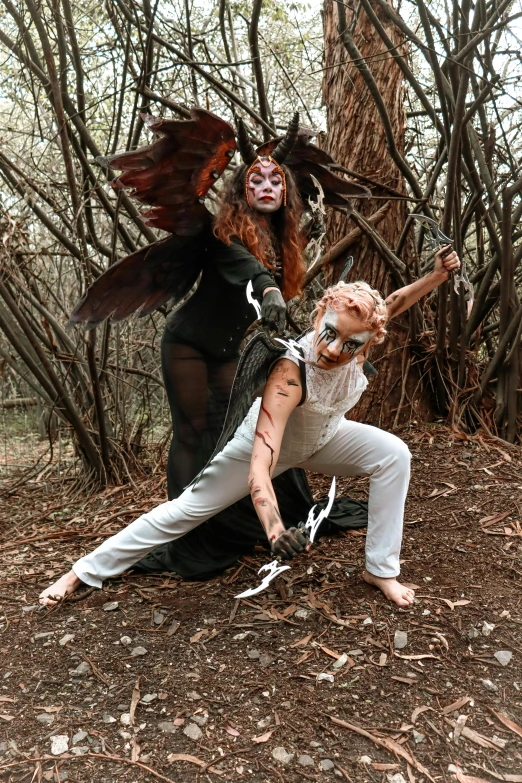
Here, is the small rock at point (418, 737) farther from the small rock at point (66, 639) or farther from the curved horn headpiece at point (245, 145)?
the curved horn headpiece at point (245, 145)

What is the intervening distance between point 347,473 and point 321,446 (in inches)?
7.5

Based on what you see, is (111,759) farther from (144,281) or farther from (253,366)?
(144,281)

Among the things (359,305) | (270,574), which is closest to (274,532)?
(270,574)

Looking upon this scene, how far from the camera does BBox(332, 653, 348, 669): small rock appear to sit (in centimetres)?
221

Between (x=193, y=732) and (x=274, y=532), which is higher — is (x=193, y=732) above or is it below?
below

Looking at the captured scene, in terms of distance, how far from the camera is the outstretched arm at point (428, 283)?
8.36 ft

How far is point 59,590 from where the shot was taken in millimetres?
2684

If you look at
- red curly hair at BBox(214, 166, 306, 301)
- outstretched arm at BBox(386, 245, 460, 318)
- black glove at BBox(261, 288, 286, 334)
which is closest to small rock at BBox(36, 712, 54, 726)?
black glove at BBox(261, 288, 286, 334)

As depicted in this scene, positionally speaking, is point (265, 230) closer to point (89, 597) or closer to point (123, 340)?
point (89, 597)

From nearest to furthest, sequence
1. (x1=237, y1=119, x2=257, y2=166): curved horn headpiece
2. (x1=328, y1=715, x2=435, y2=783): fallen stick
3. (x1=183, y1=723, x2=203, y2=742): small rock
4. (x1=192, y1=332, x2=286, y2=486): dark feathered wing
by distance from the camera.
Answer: (x1=328, y1=715, x2=435, y2=783): fallen stick, (x1=183, y1=723, x2=203, y2=742): small rock, (x1=192, y1=332, x2=286, y2=486): dark feathered wing, (x1=237, y1=119, x2=257, y2=166): curved horn headpiece

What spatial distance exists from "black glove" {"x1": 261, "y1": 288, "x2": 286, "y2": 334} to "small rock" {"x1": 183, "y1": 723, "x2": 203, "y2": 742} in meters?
1.22

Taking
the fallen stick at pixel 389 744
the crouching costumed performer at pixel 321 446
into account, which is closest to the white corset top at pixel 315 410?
the crouching costumed performer at pixel 321 446

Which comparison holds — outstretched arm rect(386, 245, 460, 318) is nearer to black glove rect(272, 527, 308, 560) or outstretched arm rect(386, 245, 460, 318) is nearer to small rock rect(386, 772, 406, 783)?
black glove rect(272, 527, 308, 560)

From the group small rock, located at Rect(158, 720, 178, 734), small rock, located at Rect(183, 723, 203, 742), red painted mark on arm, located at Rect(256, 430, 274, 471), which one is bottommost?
small rock, located at Rect(183, 723, 203, 742)
